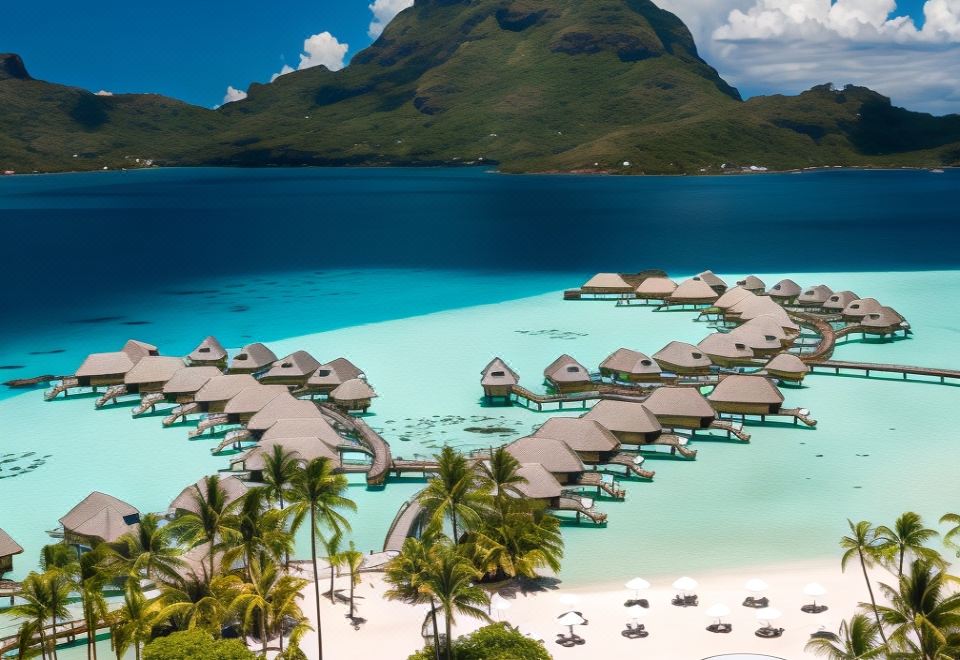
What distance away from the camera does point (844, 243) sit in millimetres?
117500

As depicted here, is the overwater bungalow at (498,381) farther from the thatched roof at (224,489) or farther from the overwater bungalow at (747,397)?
the thatched roof at (224,489)

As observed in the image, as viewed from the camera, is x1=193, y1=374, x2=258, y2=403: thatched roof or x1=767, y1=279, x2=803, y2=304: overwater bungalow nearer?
x1=193, y1=374, x2=258, y2=403: thatched roof

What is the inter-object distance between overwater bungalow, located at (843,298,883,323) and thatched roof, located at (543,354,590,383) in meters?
A: 24.1

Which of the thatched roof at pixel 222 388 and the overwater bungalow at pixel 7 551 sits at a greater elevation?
the thatched roof at pixel 222 388

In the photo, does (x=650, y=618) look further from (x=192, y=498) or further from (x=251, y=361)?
(x=251, y=361)

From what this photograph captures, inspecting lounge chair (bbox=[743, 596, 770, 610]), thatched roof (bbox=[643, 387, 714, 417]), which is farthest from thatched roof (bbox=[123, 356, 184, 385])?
lounge chair (bbox=[743, 596, 770, 610])

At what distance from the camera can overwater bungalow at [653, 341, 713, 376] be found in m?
48.4

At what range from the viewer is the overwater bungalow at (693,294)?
227ft

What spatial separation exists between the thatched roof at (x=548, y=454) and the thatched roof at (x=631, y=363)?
47.2 ft

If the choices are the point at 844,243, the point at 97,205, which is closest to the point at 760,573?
the point at 844,243

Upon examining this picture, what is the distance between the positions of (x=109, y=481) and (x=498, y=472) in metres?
18.0

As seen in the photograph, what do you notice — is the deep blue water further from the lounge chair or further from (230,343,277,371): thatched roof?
the lounge chair

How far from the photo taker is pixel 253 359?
51.5m

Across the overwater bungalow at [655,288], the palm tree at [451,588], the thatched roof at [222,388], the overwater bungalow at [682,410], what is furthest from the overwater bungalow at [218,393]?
the overwater bungalow at [655,288]
